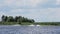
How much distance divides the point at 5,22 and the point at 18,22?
10.1 metres

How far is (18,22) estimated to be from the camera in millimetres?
123375

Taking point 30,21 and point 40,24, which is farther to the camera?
point 40,24

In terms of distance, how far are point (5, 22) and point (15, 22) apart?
1079 centimetres

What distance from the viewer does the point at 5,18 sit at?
410ft

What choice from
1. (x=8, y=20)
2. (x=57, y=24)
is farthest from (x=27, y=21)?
(x=57, y=24)

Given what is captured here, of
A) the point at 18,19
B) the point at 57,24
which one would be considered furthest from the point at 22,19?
the point at 57,24

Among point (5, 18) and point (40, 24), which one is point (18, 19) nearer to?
point (5, 18)

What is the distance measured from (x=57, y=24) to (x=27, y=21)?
19364mm

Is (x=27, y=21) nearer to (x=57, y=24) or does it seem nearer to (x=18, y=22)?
(x=18, y=22)

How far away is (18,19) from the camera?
121 meters

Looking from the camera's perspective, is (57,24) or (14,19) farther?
(57,24)

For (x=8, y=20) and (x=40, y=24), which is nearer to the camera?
(x=8, y=20)

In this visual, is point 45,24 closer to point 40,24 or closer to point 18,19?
point 40,24

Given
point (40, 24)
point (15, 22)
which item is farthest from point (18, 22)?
point (40, 24)
